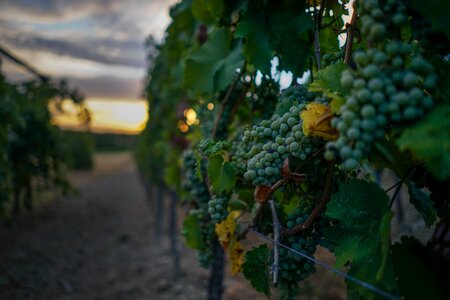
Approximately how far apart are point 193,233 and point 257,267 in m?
0.78

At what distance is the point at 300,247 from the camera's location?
1.45 meters

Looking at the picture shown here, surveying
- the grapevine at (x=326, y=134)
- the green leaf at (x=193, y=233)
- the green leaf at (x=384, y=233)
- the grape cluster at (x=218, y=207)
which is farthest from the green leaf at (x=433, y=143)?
the green leaf at (x=193, y=233)

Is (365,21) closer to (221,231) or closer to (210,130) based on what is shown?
(221,231)

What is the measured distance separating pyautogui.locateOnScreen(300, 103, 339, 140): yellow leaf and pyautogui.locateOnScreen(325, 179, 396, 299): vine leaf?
173 mm

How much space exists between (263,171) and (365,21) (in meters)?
0.53

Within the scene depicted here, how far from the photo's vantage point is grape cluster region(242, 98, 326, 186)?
118 centimetres

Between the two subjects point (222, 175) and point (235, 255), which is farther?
point (235, 255)

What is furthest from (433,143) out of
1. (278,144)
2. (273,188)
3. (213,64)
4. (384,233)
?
(213,64)

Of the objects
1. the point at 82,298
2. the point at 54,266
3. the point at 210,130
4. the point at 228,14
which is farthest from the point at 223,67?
the point at 54,266

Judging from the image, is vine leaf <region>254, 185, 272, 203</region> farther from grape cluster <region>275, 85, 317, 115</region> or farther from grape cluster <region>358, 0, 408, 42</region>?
grape cluster <region>358, 0, 408, 42</region>

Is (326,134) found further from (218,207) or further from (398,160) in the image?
(218,207)

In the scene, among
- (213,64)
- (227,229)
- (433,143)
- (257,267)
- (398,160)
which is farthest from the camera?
(213,64)

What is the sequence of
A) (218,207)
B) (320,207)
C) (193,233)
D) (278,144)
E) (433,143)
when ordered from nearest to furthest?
(433,143)
(278,144)
(320,207)
(218,207)
(193,233)

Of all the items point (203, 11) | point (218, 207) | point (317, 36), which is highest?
point (203, 11)
